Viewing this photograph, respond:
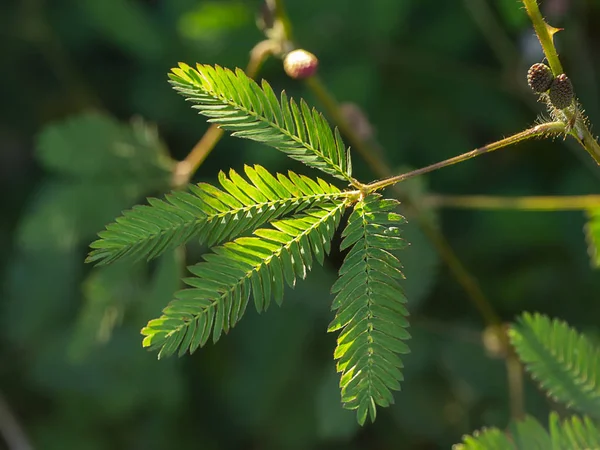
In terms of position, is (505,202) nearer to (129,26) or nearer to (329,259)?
(329,259)

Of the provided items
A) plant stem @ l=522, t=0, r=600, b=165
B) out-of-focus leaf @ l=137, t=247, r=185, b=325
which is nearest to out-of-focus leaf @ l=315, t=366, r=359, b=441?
out-of-focus leaf @ l=137, t=247, r=185, b=325

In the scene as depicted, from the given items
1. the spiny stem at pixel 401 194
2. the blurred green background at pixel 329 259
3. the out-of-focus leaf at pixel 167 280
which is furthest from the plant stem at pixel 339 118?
the blurred green background at pixel 329 259

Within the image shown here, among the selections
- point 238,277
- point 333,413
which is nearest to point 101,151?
point 333,413

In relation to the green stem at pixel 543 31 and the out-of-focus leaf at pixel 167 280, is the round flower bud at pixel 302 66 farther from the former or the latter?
the out-of-focus leaf at pixel 167 280

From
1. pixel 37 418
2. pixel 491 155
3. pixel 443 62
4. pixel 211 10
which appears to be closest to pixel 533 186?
pixel 491 155

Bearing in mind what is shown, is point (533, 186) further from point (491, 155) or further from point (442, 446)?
point (442, 446)
